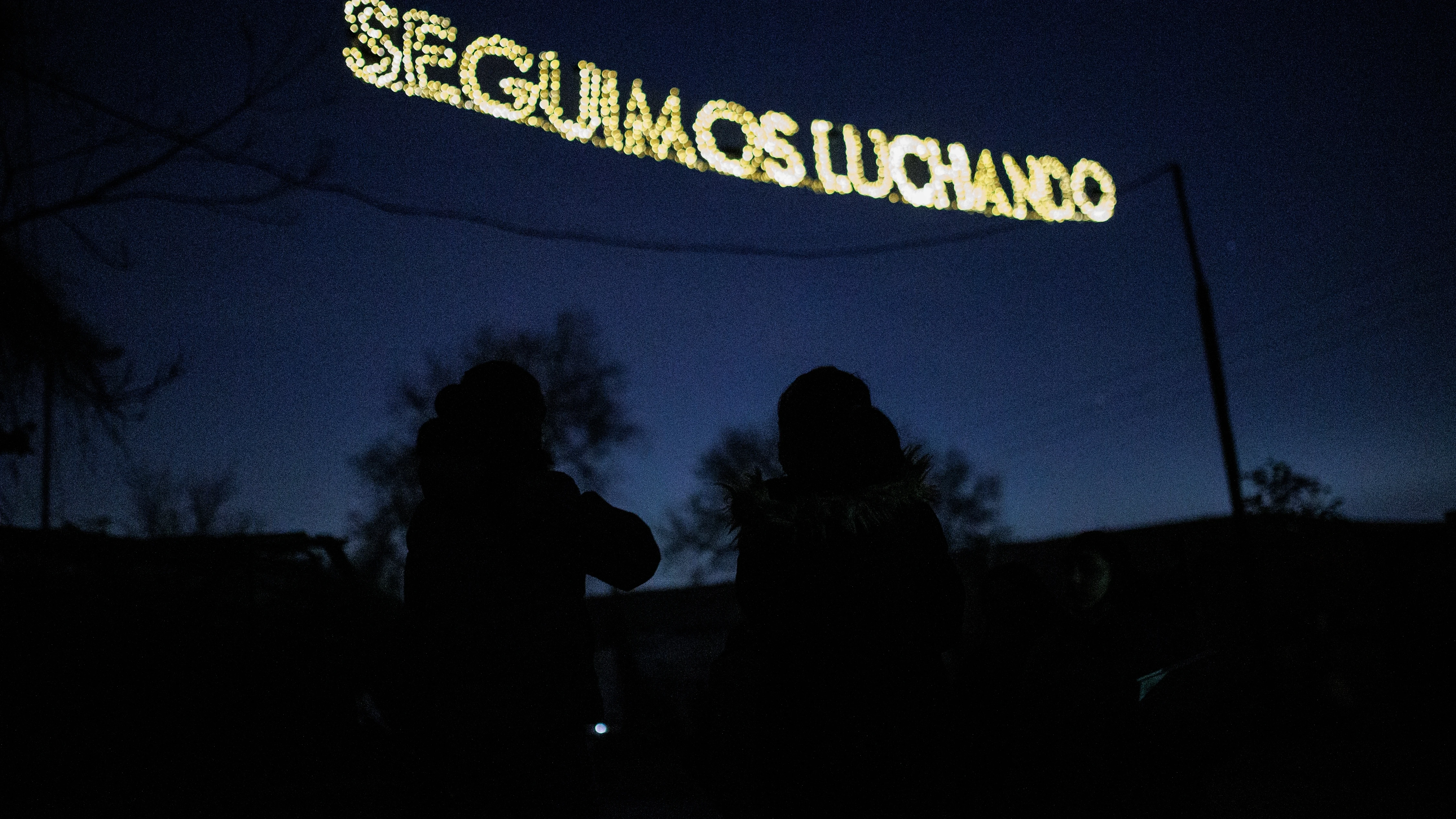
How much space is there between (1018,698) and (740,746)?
2.17ft

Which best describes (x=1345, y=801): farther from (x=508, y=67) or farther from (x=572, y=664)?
(x=508, y=67)

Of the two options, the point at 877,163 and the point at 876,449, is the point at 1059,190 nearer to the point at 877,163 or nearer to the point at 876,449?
the point at 877,163

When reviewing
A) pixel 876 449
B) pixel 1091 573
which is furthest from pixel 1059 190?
pixel 876 449

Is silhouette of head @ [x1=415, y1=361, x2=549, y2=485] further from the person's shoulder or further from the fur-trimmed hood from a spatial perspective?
the fur-trimmed hood

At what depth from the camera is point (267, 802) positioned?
462 centimetres

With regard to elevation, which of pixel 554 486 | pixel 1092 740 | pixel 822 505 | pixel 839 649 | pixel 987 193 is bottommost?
pixel 1092 740

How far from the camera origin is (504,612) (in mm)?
2146

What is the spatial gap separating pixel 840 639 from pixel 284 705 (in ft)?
14.4

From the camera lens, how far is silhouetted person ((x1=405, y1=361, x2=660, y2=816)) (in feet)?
6.75

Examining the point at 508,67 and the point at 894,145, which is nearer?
the point at 508,67

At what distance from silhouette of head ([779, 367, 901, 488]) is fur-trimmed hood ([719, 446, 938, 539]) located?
0.04m

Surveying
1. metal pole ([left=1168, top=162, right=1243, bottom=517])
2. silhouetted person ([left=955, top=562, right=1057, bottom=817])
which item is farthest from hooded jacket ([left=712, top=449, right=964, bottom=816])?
metal pole ([left=1168, top=162, right=1243, bottom=517])

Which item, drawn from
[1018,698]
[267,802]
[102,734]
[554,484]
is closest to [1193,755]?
[1018,698]

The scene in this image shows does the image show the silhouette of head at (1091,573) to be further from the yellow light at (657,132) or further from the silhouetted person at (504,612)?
the yellow light at (657,132)
